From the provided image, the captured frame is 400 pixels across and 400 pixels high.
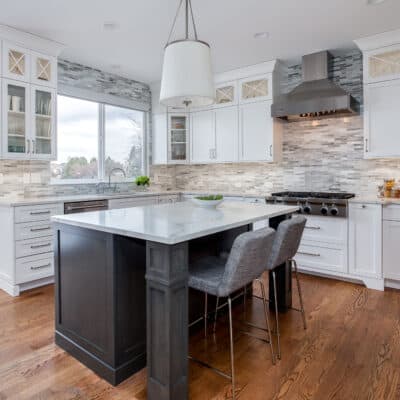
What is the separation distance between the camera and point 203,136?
525 centimetres

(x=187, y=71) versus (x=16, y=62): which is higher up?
(x=16, y=62)

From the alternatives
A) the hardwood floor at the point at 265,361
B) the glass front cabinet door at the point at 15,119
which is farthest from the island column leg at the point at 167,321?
the glass front cabinet door at the point at 15,119

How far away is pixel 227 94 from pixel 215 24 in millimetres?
1621

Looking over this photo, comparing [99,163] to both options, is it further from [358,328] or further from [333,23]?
[358,328]

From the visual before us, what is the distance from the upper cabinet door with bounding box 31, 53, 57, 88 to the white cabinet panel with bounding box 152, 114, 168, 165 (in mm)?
1930

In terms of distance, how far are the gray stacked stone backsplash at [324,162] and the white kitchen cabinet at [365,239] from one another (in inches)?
27.8

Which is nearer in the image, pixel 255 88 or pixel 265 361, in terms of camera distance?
pixel 265 361

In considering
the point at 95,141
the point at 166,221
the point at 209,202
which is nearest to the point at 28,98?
the point at 95,141

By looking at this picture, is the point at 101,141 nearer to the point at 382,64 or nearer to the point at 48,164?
the point at 48,164

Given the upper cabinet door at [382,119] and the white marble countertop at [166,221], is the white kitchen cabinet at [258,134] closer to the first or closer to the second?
the upper cabinet door at [382,119]

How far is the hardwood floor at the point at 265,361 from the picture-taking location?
1.82 metres

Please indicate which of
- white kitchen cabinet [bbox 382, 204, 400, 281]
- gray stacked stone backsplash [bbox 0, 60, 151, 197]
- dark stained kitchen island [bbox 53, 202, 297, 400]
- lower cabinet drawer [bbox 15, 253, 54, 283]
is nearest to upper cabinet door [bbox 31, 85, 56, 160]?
gray stacked stone backsplash [bbox 0, 60, 151, 197]

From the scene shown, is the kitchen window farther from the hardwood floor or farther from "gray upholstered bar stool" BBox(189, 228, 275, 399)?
"gray upholstered bar stool" BBox(189, 228, 275, 399)

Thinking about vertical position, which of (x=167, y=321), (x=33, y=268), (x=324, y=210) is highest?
(x=324, y=210)
